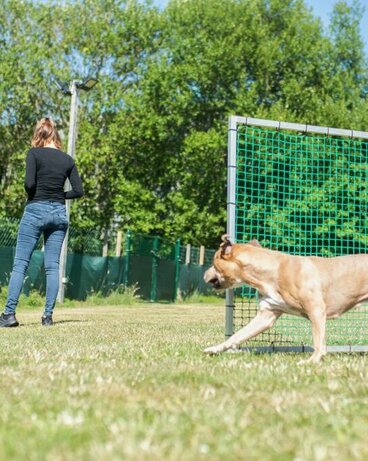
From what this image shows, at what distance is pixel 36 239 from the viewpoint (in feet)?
26.1

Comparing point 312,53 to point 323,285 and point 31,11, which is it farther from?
point 323,285

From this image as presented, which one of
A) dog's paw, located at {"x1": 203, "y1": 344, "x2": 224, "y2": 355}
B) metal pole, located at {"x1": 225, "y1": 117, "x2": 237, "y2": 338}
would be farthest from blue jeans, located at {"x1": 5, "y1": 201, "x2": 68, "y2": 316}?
dog's paw, located at {"x1": 203, "y1": 344, "x2": 224, "y2": 355}

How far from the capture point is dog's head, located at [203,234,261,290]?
217 inches

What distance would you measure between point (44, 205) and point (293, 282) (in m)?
3.70

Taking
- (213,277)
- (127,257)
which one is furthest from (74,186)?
(127,257)

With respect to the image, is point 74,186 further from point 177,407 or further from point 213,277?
point 177,407

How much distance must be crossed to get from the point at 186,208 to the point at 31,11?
1064 centimetres

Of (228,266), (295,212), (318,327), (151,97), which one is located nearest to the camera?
(318,327)

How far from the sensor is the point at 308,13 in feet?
102

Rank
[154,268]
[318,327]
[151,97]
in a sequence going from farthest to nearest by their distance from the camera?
1. [151,97]
2. [154,268]
3. [318,327]

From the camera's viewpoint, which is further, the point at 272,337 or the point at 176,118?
the point at 176,118

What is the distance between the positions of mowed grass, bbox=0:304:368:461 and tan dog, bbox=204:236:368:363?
0.29 m

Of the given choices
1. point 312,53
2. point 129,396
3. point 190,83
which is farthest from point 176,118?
point 129,396

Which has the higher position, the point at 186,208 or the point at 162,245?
the point at 186,208
